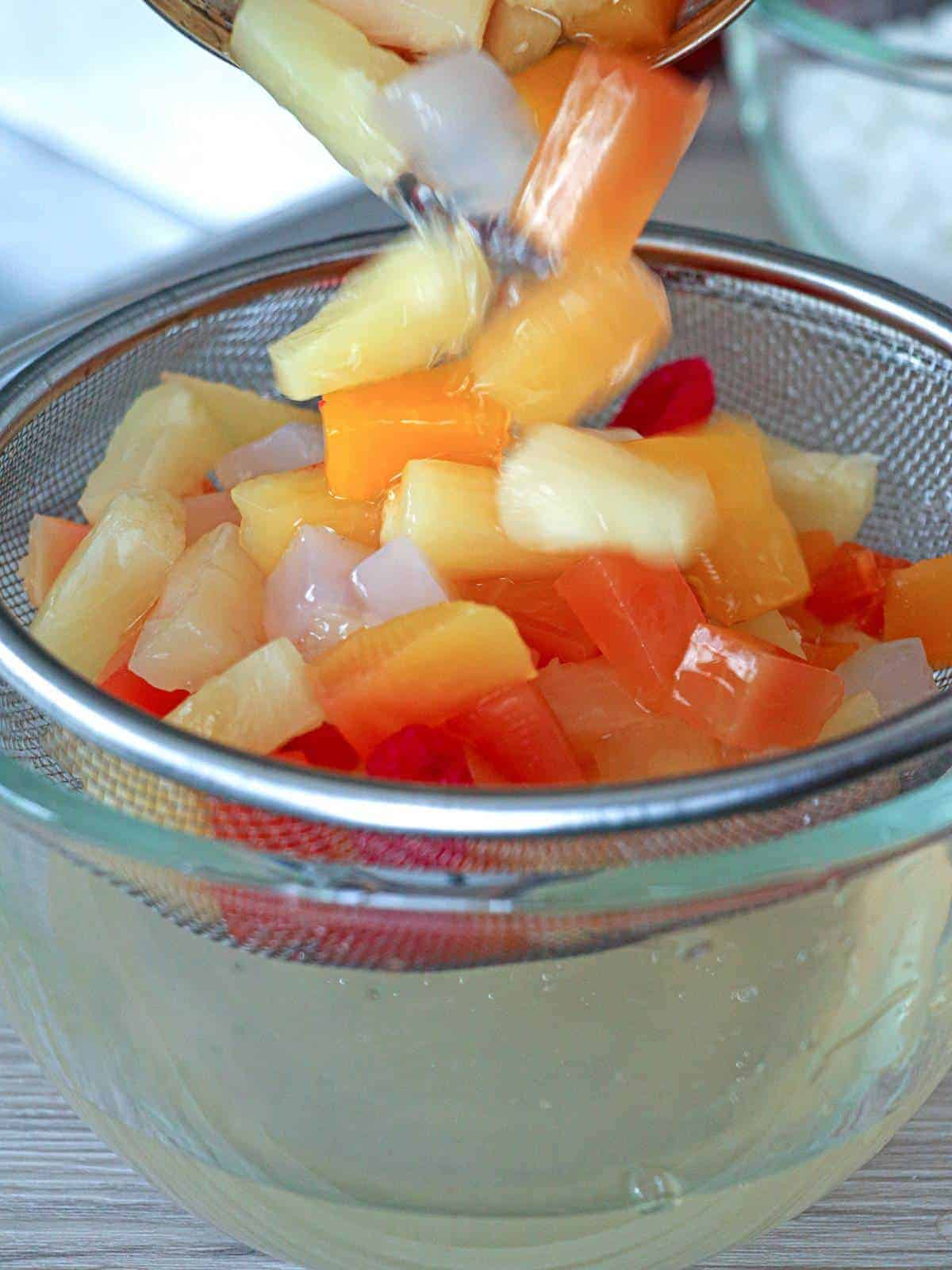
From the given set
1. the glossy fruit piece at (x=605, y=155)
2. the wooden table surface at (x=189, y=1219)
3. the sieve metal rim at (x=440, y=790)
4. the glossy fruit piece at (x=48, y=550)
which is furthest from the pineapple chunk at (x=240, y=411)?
the wooden table surface at (x=189, y=1219)

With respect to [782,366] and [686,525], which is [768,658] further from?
[782,366]

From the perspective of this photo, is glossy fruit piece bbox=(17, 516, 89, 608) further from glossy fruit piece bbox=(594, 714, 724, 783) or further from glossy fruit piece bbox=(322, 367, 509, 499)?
glossy fruit piece bbox=(594, 714, 724, 783)

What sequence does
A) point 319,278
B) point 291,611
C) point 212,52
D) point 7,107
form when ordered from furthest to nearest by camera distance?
point 7,107, point 319,278, point 212,52, point 291,611

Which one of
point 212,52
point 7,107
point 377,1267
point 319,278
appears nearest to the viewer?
point 377,1267

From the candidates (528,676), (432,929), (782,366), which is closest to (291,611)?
(528,676)

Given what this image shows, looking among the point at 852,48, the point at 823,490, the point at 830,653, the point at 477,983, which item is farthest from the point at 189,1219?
the point at 852,48

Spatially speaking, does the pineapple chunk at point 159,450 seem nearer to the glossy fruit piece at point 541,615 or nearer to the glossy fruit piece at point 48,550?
the glossy fruit piece at point 48,550

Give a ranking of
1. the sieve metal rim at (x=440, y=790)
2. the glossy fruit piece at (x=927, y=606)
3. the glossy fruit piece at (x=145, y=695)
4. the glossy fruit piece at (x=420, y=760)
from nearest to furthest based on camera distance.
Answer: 1. the sieve metal rim at (x=440, y=790)
2. the glossy fruit piece at (x=420, y=760)
3. the glossy fruit piece at (x=145, y=695)
4. the glossy fruit piece at (x=927, y=606)
